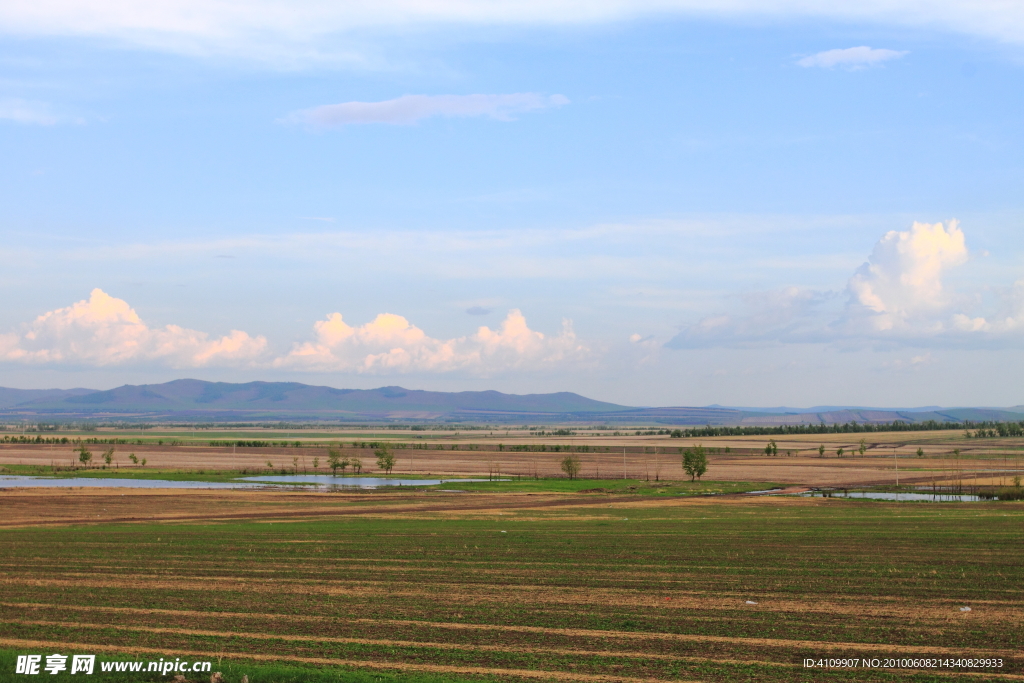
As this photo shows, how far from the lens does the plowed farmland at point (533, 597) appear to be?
1795 cm

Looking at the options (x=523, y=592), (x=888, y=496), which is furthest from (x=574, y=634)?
(x=888, y=496)

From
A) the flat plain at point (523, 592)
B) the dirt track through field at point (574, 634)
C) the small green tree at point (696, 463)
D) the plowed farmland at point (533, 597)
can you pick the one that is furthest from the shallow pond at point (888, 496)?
the dirt track through field at point (574, 634)

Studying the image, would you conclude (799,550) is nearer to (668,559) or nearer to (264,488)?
(668,559)

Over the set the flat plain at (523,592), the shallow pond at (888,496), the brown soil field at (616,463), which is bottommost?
the brown soil field at (616,463)

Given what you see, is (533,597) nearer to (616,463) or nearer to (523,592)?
(523,592)

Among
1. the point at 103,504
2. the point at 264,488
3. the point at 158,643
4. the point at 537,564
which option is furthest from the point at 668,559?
the point at 264,488

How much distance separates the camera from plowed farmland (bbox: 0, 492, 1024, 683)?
18.0m

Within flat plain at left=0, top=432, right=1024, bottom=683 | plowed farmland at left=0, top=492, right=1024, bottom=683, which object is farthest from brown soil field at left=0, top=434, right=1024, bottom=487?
plowed farmland at left=0, top=492, right=1024, bottom=683

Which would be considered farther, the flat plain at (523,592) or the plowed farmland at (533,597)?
the plowed farmland at (533,597)

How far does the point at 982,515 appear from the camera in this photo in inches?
2029

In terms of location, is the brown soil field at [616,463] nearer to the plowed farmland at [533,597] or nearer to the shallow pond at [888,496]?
the shallow pond at [888,496]

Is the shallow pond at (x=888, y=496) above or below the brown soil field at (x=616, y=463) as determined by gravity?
above

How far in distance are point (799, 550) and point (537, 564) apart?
10.5m

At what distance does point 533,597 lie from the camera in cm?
2447
